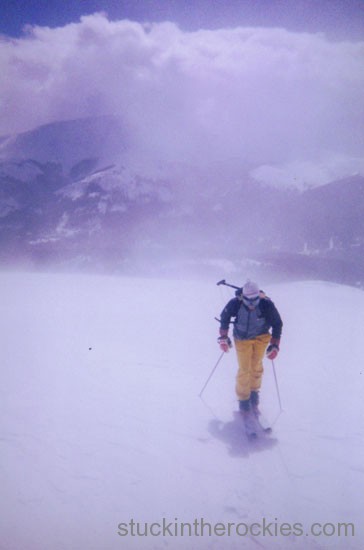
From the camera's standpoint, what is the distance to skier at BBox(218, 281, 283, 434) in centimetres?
567

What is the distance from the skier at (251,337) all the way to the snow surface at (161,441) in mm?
540

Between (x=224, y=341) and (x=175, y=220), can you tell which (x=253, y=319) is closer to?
(x=224, y=341)

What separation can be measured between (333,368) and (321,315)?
5.38m

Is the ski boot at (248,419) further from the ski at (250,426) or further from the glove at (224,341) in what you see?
the glove at (224,341)

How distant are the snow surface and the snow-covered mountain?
658 inches

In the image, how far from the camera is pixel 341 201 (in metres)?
28.6

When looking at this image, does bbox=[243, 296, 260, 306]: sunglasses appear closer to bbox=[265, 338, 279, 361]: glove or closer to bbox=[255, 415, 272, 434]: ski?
bbox=[265, 338, 279, 361]: glove

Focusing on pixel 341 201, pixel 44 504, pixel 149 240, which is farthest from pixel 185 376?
pixel 341 201

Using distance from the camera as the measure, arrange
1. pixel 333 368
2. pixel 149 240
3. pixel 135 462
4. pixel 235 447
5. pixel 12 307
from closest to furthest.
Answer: pixel 135 462
pixel 235 447
pixel 333 368
pixel 12 307
pixel 149 240

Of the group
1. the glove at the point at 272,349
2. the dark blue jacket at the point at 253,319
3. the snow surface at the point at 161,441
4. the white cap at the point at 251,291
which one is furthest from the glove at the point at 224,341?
the snow surface at the point at 161,441

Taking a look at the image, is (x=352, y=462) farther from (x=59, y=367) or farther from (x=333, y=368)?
(x=59, y=367)

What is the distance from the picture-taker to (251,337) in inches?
225

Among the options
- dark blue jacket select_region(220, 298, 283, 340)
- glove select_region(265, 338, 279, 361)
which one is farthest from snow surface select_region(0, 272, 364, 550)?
dark blue jacket select_region(220, 298, 283, 340)

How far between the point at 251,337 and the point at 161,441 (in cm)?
214
